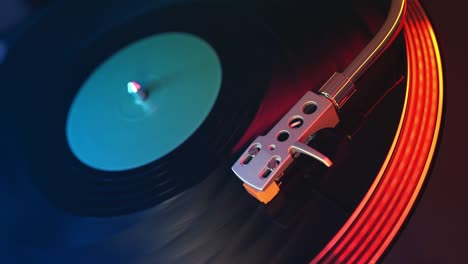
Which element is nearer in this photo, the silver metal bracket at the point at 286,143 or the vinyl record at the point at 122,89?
the silver metal bracket at the point at 286,143

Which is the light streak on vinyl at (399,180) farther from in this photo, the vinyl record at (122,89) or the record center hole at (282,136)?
the vinyl record at (122,89)

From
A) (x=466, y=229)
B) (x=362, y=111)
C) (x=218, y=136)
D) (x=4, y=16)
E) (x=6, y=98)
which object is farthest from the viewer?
(x=4, y=16)

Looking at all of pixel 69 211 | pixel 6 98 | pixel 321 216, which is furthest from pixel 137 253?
pixel 6 98

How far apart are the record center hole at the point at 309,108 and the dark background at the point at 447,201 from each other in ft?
0.51

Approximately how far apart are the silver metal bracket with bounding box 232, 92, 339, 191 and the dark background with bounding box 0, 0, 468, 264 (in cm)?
12

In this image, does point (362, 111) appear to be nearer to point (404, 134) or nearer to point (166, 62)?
point (404, 134)

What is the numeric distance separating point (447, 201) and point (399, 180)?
0.18ft

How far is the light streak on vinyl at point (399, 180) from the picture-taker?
49 centimetres

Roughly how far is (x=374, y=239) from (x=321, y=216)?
75mm

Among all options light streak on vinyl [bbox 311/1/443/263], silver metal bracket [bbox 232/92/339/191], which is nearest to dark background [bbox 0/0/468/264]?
light streak on vinyl [bbox 311/1/443/263]

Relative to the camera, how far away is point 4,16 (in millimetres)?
1199

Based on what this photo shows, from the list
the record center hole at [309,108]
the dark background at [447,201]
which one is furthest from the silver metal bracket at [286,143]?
the dark background at [447,201]

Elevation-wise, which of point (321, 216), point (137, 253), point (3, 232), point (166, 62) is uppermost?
point (166, 62)

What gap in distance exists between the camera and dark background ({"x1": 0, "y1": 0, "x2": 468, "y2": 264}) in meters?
0.47
